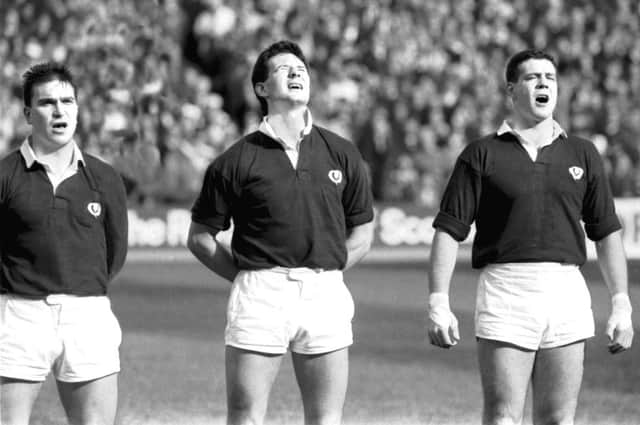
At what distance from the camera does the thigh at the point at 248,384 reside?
6.06 m

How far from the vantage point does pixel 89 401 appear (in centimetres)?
583

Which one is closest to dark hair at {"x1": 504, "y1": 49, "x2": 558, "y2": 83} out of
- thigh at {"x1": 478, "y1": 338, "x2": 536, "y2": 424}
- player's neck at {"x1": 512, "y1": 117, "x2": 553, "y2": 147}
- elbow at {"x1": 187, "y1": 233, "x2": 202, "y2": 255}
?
player's neck at {"x1": 512, "y1": 117, "x2": 553, "y2": 147}

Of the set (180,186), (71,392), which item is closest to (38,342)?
(71,392)

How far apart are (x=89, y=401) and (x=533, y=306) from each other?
1969mm

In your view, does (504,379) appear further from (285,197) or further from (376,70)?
(376,70)

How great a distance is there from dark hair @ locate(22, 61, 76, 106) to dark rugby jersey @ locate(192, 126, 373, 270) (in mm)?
765

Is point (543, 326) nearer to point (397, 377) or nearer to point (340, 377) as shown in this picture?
point (340, 377)

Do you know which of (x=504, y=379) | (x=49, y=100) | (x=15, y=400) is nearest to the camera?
(x=15, y=400)

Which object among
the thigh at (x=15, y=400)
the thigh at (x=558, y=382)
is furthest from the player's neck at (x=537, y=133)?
the thigh at (x=15, y=400)

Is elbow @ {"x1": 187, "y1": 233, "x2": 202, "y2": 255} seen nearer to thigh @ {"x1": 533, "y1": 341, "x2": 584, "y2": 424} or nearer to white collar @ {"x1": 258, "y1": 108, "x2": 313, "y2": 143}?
white collar @ {"x1": 258, "y1": 108, "x2": 313, "y2": 143}

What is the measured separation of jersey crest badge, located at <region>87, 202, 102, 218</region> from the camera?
19.5ft

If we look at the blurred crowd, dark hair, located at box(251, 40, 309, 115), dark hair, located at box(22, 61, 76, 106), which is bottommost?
the blurred crowd

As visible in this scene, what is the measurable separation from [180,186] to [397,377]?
1137 centimetres

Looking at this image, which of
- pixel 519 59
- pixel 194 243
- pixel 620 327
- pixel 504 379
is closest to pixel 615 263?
pixel 620 327
